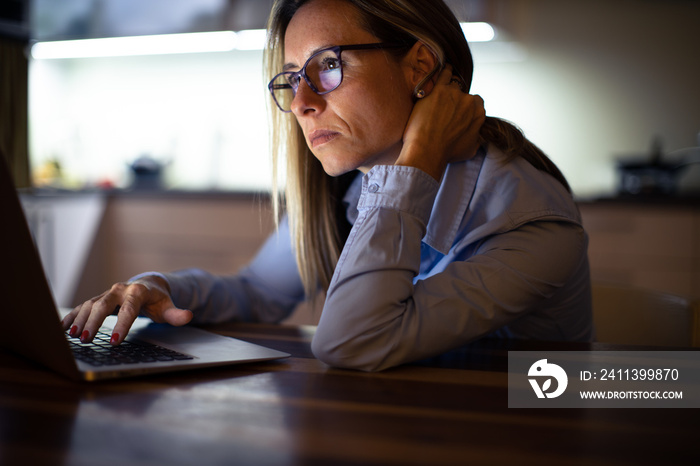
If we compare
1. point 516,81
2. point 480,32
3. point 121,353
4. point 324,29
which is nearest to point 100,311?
point 121,353

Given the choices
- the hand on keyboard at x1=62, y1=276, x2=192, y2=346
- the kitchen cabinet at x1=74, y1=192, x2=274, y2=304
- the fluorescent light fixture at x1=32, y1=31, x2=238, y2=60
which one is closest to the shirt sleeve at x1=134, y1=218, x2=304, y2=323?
the hand on keyboard at x1=62, y1=276, x2=192, y2=346

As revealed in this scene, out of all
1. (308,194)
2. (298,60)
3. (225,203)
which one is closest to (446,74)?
(298,60)

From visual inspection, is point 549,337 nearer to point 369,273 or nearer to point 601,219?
point 369,273

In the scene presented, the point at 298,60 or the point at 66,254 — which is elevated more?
the point at 298,60

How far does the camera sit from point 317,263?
3.94 ft

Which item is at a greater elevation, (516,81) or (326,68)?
(516,81)

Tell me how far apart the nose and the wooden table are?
1.55 ft

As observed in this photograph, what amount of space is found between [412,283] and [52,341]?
42 cm

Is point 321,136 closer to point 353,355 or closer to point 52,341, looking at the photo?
point 353,355

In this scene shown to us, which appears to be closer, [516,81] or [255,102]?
[516,81]

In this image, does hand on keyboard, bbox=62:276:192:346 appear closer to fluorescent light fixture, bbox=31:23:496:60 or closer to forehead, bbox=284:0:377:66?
forehead, bbox=284:0:377:66

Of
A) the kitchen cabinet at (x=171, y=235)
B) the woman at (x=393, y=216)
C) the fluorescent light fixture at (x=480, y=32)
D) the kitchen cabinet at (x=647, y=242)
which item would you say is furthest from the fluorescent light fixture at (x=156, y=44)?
the woman at (x=393, y=216)

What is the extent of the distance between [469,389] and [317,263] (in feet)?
2.05

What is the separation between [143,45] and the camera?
3.61 metres
